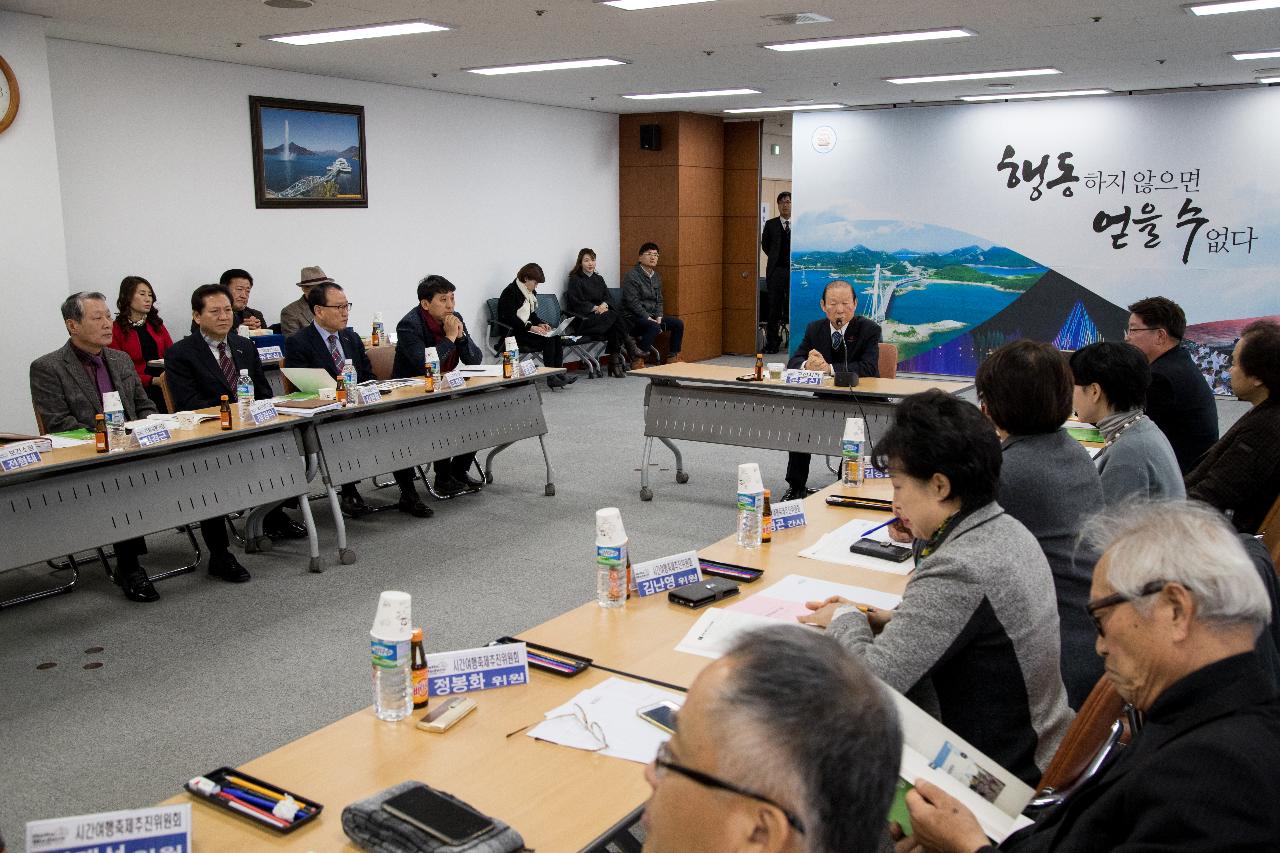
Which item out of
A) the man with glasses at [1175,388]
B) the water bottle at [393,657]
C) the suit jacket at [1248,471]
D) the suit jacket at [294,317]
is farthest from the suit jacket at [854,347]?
the water bottle at [393,657]

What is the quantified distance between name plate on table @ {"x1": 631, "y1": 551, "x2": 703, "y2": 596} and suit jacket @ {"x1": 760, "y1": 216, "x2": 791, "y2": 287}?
10.3 meters

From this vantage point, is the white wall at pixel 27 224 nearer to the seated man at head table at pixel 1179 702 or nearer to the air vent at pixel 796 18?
the air vent at pixel 796 18

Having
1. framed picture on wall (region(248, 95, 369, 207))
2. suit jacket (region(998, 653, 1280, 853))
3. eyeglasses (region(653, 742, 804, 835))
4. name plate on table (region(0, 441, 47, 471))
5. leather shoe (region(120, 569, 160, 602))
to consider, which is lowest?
leather shoe (region(120, 569, 160, 602))

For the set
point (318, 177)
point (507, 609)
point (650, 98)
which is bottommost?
point (507, 609)

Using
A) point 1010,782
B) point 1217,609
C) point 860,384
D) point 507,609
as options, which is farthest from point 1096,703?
point 860,384

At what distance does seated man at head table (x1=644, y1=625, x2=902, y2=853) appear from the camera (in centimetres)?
103

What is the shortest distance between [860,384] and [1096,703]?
422 centimetres

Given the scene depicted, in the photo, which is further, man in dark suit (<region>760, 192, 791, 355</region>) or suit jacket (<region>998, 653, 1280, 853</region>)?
man in dark suit (<region>760, 192, 791, 355</region>)

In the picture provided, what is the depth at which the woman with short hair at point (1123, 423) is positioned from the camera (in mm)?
3258

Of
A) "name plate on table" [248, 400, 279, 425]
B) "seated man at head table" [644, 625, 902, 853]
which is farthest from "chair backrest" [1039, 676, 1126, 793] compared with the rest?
"name plate on table" [248, 400, 279, 425]

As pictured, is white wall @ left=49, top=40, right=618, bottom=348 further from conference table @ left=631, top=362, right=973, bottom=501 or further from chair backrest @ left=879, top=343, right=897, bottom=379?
chair backrest @ left=879, top=343, right=897, bottom=379

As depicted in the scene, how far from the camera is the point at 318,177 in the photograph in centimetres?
900

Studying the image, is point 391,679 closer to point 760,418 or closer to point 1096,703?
point 1096,703

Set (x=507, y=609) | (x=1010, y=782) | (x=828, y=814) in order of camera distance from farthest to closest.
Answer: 1. (x=507, y=609)
2. (x=1010, y=782)
3. (x=828, y=814)
